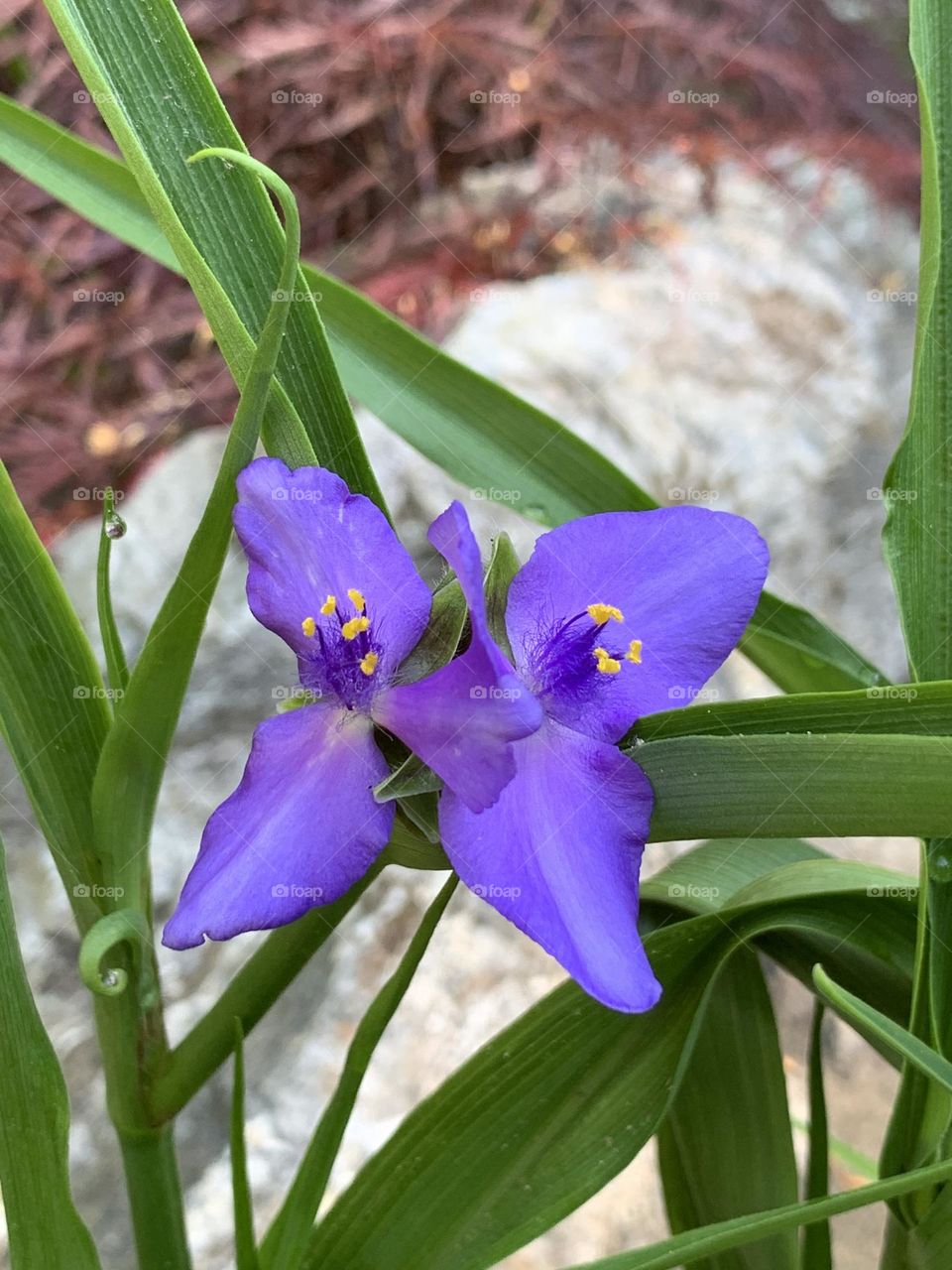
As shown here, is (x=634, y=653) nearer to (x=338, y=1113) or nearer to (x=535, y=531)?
(x=338, y=1113)

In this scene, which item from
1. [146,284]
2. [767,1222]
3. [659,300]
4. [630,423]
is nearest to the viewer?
[767,1222]

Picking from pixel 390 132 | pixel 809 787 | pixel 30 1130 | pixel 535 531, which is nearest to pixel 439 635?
pixel 809 787

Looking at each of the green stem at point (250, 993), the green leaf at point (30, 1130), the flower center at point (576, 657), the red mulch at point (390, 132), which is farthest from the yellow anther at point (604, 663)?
the red mulch at point (390, 132)

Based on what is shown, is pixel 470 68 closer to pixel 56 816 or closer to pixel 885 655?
pixel 885 655

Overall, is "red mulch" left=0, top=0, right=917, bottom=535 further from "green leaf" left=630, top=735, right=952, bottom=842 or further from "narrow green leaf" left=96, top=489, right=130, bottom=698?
"green leaf" left=630, top=735, right=952, bottom=842

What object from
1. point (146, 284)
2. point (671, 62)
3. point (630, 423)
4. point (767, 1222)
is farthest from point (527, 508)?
point (671, 62)

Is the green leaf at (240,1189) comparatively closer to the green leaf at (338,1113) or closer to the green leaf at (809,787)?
the green leaf at (338,1113)

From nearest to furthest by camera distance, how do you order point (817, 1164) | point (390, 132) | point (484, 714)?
point (484, 714)
point (817, 1164)
point (390, 132)
